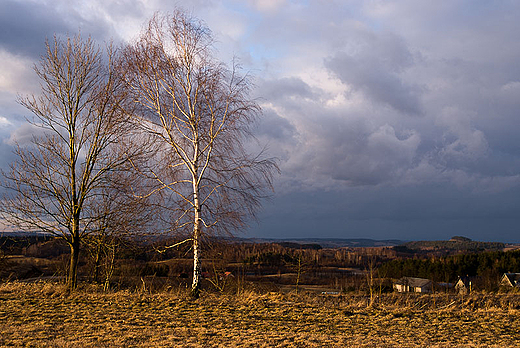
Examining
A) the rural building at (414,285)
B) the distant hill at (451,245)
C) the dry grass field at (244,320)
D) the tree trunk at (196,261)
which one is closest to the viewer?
the dry grass field at (244,320)

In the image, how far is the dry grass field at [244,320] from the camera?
7.31 meters

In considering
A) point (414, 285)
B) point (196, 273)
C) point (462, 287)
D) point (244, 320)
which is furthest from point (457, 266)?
point (244, 320)

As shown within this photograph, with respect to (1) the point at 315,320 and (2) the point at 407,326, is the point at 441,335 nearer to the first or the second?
(2) the point at 407,326

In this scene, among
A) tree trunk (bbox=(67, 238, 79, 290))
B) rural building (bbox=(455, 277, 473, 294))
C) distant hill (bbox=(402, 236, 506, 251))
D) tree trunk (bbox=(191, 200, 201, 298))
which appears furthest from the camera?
distant hill (bbox=(402, 236, 506, 251))

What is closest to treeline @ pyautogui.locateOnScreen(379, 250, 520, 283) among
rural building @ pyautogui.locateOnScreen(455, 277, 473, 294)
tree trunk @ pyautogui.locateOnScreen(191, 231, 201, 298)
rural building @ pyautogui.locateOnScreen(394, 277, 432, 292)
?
rural building @ pyautogui.locateOnScreen(394, 277, 432, 292)

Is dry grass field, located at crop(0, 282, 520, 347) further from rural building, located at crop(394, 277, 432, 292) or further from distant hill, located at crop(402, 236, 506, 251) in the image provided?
distant hill, located at crop(402, 236, 506, 251)

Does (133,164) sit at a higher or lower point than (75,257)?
higher

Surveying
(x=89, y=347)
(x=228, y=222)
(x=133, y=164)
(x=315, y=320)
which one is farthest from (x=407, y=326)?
(x=133, y=164)

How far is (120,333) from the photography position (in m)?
7.70

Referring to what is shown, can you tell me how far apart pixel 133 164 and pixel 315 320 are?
24.5ft

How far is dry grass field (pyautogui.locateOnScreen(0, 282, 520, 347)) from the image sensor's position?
288 inches

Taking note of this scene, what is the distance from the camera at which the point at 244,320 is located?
→ 30.0ft

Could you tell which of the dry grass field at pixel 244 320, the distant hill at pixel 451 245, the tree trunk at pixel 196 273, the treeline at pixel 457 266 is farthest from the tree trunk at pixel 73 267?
the distant hill at pixel 451 245

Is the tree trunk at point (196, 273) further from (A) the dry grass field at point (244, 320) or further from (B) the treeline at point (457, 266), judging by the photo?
(B) the treeline at point (457, 266)
